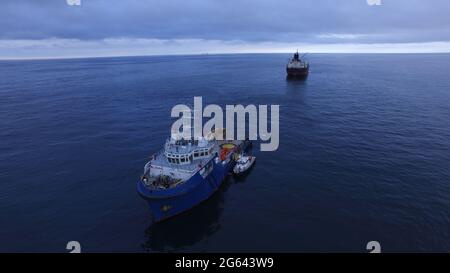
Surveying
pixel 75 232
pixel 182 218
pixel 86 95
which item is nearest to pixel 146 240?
pixel 182 218

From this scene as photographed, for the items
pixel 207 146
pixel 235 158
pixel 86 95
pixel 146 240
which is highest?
pixel 86 95

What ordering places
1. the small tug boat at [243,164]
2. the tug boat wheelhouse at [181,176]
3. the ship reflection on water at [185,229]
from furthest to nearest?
1. the small tug boat at [243,164]
2. the tug boat wheelhouse at [181,176]
3. the ship reflection on water at [185,229]

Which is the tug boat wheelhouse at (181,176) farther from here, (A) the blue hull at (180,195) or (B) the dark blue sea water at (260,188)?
(B) the dark blue sea water at (260,188)

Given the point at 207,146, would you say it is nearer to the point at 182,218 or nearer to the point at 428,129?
the point at 182,218

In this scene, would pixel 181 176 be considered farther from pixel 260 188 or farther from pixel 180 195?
pixel 260 188

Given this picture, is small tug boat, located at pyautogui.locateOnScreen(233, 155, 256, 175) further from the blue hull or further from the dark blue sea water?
the blue hull

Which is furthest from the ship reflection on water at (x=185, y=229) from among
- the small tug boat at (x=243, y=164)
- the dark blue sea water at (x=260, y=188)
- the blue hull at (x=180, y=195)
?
the small tug boat at (x=243, y=164)

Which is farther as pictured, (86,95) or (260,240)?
(86,95)
